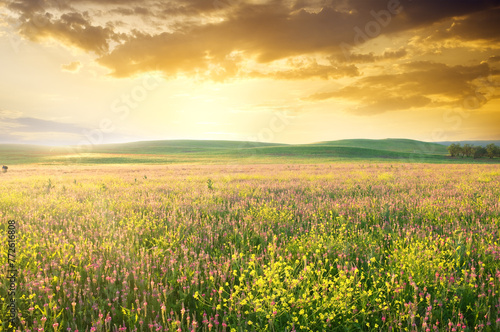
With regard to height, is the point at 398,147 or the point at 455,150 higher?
the point at 398,147

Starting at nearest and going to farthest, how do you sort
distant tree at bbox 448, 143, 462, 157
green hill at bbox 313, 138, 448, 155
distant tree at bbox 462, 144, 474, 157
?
1. distant tree at bbox 462, 144, 474, 157
2. distant tree at bbox 448, 143, 462, 157
3. green hill at bbox 313, 138, 448, 155

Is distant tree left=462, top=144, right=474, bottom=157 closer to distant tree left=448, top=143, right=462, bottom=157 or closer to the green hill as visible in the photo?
distant tree left=448, top=143, right=462, bottom=157

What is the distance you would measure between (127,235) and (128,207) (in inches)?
109

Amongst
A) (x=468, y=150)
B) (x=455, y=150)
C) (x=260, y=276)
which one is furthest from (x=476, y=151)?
(x=260, y=276)

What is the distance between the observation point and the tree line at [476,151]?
79.9m

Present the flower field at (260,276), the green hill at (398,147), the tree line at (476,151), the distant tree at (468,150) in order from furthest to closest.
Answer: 1. the green hill at (398,147)
2. the distant tree at (468,150)
3. the tree line at (476,151)
4. the flower field at (260,276)

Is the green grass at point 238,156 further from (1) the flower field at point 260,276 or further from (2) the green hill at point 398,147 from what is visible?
(1) the flower field at point 260,276

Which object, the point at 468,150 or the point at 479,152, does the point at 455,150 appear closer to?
the point at 468,150

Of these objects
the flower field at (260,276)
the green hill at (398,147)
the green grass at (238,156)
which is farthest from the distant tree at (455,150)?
the flower field at (260,276)

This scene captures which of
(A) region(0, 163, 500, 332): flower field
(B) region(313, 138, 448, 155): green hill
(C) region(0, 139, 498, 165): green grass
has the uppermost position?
(B) region(313, 138, 448, 155): green hill

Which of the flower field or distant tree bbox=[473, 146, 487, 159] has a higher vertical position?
distant tree bbox=[473, 146, 487, 159]

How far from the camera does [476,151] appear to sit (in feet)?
274

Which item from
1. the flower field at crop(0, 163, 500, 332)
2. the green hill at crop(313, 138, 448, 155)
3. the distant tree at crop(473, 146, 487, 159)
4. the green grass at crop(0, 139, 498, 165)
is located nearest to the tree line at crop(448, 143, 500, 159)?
Answer: the distant tree at crop(473, 146, 487, 159)

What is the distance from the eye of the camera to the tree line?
7994 cm
